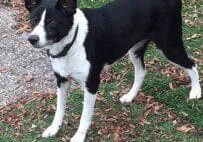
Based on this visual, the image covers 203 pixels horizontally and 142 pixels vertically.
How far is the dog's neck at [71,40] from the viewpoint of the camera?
16.5ft

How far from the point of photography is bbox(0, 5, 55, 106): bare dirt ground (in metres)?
6.97

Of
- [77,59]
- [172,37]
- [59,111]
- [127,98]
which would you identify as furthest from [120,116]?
[77,59]

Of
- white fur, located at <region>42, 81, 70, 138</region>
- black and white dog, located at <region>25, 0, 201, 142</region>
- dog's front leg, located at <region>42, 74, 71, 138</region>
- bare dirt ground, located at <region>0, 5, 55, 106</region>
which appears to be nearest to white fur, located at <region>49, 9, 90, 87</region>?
black and white dog, located at <region>25, 0, 201, 142</region>

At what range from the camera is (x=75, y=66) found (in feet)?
17.2

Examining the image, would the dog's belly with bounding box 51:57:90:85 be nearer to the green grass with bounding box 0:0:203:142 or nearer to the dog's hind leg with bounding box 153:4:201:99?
the green grass with bounding box 0:0:203:142

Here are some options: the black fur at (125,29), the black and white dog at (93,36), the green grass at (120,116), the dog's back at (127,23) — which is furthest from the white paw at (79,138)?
the dog's back at (127,23)

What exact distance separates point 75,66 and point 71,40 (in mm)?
299

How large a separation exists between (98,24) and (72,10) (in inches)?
21.1

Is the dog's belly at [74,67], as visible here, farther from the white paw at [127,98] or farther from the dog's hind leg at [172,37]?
the white paw at [127,98]

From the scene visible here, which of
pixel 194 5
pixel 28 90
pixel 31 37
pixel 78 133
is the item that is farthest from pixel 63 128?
pixel 194 5

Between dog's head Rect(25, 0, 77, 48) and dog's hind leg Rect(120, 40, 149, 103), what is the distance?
4.89ft

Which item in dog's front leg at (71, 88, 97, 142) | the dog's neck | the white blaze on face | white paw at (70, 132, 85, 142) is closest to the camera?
the white blaze on face

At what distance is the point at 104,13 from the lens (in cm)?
546

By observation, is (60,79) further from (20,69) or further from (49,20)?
(20,69)
